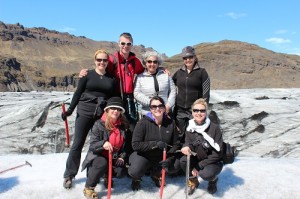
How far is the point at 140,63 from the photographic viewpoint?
22.0 ft

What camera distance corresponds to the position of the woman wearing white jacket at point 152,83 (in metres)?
6.41

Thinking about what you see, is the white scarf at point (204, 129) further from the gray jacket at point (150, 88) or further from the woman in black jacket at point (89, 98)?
the woman in black jacket at point (89, 98)

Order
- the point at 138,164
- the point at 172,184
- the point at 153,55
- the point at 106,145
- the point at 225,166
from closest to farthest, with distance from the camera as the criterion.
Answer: the point at 106,145 → the point at 138,164 → the point at 153,55 → the point at 172,184 → the point at 225,166

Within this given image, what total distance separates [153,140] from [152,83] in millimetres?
1096

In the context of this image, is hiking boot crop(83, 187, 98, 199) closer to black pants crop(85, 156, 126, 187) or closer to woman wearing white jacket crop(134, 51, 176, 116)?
black pants crop(85, 156, 126, 187)

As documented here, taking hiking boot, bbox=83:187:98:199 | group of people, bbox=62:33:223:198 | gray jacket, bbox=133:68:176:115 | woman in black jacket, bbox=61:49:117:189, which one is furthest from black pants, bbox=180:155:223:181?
woman in black jacket, bbox=61:49:117:189

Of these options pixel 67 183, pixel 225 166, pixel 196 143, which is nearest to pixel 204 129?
pixel 196 143

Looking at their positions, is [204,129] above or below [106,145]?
above

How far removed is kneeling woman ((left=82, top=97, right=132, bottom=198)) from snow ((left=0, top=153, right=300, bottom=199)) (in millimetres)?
470

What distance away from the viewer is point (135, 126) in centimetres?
615

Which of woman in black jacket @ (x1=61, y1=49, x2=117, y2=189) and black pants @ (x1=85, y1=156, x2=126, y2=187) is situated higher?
woman in black jacket @ (x1=61, y1=49, x2=117, y2=189)

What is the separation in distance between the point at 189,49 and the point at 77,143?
274 cm

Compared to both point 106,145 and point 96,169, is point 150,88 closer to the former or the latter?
point 106,145

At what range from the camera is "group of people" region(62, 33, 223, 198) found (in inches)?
233
